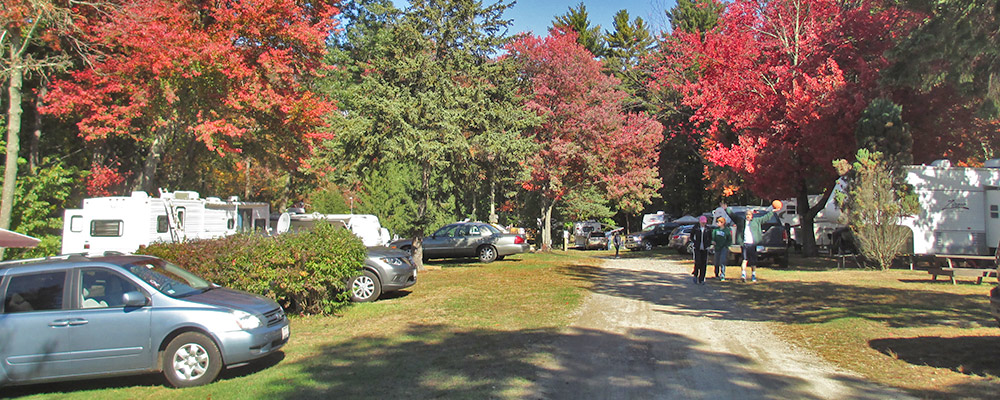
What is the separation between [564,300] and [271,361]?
5.62m

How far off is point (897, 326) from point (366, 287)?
28.0 feet

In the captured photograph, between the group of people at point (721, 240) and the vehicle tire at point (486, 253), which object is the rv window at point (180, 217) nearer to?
the vehicle tire at point (486, 253)

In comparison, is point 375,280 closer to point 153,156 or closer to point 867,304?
point 867,304

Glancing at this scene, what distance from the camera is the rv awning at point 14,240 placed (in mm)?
8827

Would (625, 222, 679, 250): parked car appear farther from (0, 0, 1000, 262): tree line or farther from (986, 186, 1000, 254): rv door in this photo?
(986, 186, 1000, 254): rv door

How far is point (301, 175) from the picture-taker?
23.1m

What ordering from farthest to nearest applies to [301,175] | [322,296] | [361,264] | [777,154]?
[301,175] < [777,154] < [361,264] < [322,296]

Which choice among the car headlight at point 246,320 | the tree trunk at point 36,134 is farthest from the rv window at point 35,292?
the tree trunk at point 36,134

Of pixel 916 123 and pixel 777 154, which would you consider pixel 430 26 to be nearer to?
pixel 777 154

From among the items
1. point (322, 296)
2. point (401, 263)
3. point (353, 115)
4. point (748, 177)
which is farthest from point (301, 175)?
point (748, 177)

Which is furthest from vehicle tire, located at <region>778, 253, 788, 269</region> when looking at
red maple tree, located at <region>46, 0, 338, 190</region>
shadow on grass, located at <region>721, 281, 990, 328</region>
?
red maple tree, located at <region>46, 0, 338, 190</region>

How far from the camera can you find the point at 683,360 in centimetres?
674

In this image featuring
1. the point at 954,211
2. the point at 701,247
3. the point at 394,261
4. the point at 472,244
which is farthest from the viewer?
the point at 472,244

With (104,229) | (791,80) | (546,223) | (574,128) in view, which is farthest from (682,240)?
(104,229)
